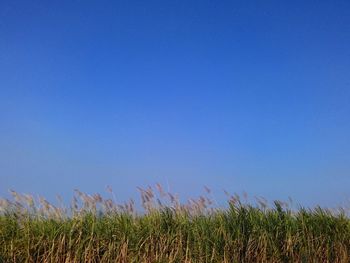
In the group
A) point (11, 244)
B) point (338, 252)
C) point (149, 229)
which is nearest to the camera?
point (11, 244)

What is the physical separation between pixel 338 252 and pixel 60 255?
499 cm

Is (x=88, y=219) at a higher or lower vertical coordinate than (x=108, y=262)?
higher

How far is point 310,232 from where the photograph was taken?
9336 millimetres

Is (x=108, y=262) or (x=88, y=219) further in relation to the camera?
(x=88, y=219)

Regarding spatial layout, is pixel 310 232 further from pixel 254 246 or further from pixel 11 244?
pixel 11 244

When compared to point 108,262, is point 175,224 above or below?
above

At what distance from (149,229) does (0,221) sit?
2.52 meters

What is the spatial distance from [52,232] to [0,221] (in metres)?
0.96

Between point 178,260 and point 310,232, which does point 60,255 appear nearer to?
point 178,260

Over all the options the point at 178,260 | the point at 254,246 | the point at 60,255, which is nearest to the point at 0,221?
the point at 60,255

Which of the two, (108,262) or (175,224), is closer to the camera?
(108,262)

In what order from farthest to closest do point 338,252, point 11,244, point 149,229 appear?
1. point 338,252
2. point 149,229
3. point 11,244

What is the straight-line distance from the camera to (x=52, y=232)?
8.34 meters

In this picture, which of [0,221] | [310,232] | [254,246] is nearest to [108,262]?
[0,221]
